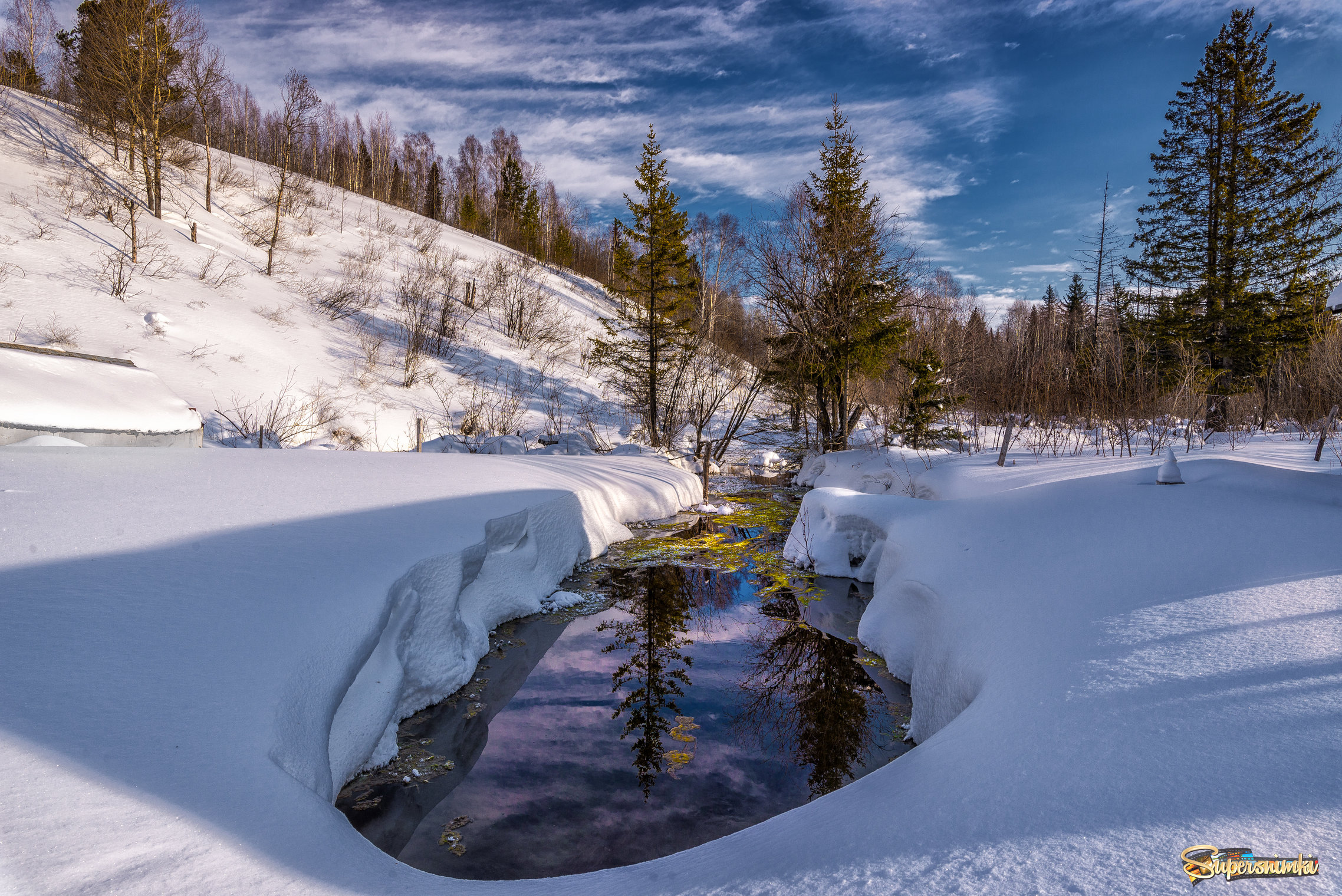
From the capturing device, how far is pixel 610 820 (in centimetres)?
324

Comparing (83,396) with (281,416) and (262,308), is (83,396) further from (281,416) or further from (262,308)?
(262,308)

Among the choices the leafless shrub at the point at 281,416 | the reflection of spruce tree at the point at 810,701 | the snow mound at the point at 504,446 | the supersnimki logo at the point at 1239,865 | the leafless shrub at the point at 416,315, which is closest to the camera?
the supersnimki logo at the point at 1239,865

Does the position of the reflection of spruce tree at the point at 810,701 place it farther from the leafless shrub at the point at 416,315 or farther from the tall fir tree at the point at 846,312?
the leafless shrub at the point at 416,315

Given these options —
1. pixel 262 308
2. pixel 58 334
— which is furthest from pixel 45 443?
pixel 262 308

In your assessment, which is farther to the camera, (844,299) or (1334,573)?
(844,299)

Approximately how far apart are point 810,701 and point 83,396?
7167 millimetres

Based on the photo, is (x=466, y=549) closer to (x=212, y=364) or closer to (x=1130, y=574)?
(x=1130, y=574)

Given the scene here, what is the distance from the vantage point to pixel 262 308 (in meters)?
17.6

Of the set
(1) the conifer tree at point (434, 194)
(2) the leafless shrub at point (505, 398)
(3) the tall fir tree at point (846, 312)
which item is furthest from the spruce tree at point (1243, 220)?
→ (1) the conifer tree at point (434, 194)

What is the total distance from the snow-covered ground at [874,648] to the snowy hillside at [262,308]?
10.2 meters

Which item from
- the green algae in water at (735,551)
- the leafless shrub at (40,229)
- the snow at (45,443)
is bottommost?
the green algae in water at (735,551)

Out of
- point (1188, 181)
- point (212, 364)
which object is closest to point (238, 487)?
point (212, 364)

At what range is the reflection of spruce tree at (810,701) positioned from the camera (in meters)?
3.93

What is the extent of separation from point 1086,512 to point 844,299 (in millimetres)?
10895
